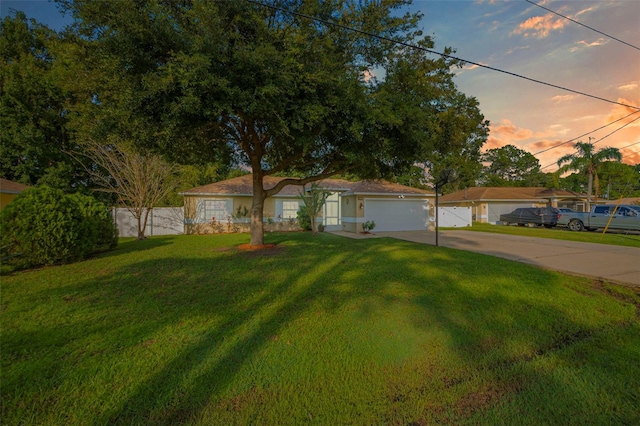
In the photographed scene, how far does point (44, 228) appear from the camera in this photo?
683 cm

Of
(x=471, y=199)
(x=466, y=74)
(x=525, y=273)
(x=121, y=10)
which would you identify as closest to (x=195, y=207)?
(x=121, y=10)

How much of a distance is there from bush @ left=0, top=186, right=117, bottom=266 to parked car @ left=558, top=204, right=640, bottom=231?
73.3 ft

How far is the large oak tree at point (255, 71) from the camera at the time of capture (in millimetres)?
6375

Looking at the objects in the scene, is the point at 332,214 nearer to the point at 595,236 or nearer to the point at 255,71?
the point at 255,71

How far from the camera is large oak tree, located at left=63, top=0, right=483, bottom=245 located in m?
6.38

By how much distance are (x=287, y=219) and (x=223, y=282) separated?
44.5 feet

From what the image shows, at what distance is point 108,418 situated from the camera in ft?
7.07

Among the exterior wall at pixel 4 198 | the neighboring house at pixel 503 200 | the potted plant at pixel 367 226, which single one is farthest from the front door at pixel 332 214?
the neighboring house at pixel 503 200

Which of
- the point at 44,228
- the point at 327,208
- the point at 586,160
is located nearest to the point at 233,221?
the point at 327,208

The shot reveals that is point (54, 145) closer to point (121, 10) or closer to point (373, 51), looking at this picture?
point (121, 10)

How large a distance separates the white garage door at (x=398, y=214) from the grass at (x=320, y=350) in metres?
12.0

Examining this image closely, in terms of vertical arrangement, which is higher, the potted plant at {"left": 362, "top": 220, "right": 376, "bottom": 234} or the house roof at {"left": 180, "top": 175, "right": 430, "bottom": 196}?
the house roof at {"left": 180, "top": 175, "right": 430, "bottom": 196}

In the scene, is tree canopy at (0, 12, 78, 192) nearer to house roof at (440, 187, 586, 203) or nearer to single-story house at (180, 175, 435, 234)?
single-story house at (180, 175, 435, 234)

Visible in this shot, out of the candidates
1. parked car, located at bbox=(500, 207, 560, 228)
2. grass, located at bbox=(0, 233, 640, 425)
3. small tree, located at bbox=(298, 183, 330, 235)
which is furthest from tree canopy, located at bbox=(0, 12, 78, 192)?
parked car, located at bbox=(500, 207, 560, 228)
